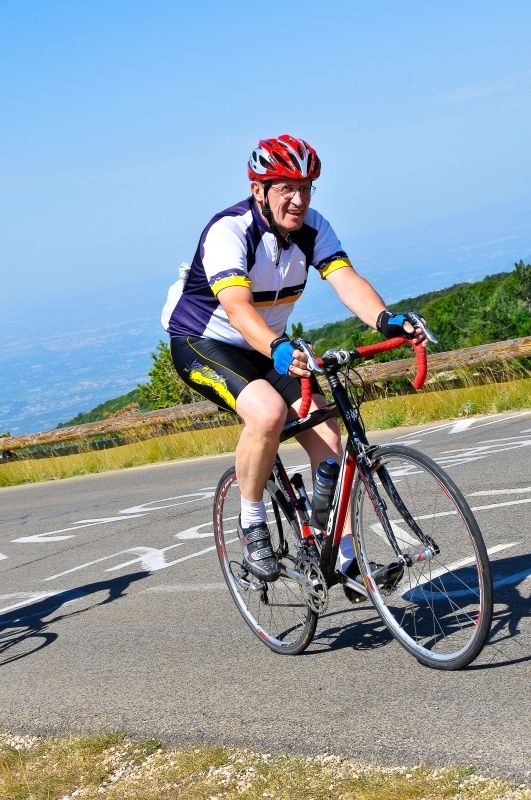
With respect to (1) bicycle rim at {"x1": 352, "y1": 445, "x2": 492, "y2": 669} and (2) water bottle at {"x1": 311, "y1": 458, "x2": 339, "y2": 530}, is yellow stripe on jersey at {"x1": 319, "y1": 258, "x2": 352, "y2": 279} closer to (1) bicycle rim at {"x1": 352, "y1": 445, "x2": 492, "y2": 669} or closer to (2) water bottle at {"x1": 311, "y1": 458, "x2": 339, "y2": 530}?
(2) water bottle at {"x1": 311, "y1": 458, "x2": 339, "y2": 530}

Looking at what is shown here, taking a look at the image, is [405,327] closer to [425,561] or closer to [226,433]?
[425,561]

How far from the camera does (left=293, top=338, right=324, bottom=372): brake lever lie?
451cm

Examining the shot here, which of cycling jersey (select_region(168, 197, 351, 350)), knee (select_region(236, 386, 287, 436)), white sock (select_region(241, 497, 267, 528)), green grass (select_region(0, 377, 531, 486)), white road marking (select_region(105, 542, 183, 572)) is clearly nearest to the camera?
knee (select_region(236, 386, 287, 436))

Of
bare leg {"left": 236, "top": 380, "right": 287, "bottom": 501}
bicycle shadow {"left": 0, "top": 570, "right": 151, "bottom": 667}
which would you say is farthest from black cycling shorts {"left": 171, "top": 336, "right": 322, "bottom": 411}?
bicycle shadow {"left": 0, "top": 570, "right": 151, "bottom": 667}

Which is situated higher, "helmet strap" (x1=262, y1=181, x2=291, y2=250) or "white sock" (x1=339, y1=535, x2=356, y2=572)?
"helmet strap" (x1=262, y1=181, x2=291, y2=250)

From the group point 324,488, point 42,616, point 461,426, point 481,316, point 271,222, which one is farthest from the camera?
point 481,316

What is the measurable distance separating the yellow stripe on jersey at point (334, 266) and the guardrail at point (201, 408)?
9.64 metres

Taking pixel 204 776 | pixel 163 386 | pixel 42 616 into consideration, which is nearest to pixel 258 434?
pixel 204 776

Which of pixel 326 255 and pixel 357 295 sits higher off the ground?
pixel 326 255

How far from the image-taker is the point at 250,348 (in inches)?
222

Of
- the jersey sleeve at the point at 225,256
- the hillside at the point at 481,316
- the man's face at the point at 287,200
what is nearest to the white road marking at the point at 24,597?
the jersey sleeve at the point at 225,256

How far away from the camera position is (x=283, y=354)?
4.67m

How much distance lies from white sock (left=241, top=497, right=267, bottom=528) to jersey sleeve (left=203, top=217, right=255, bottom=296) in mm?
1063

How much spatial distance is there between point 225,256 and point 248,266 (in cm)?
16
